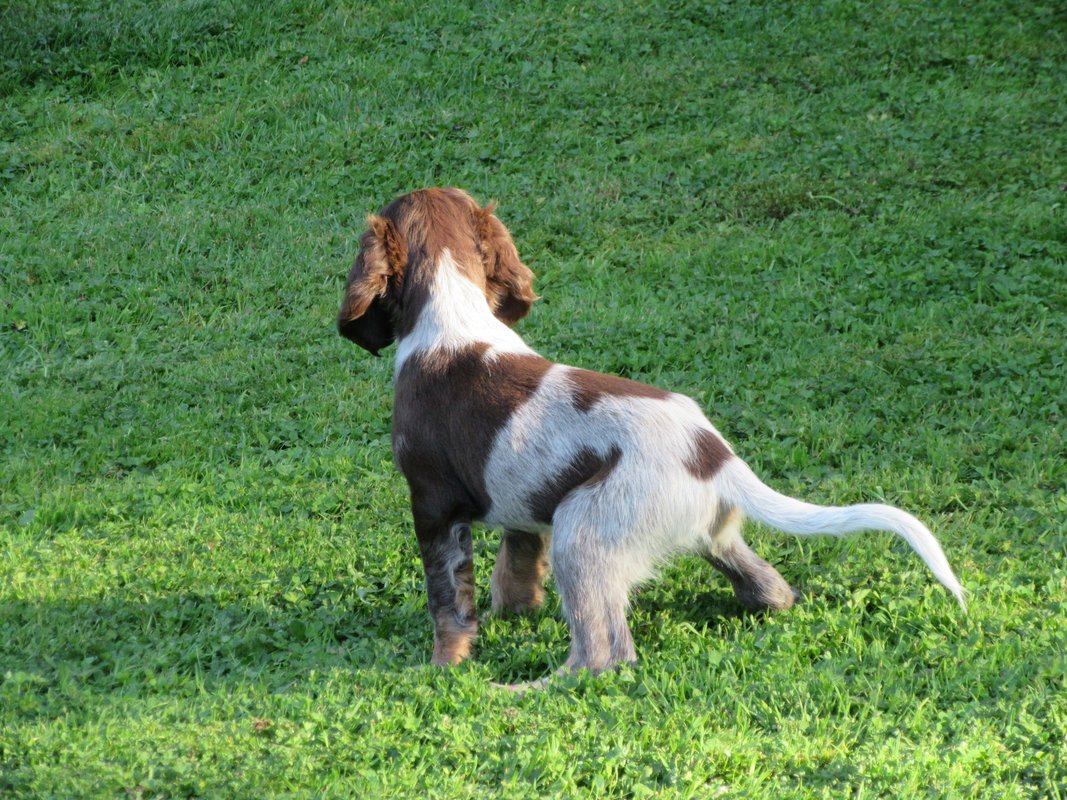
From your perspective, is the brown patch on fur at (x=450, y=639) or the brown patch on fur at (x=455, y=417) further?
the brown patch on fur at (x=450, y=639)

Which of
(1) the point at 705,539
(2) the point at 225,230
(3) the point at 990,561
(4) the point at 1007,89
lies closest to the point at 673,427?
(1) the point at 705,539

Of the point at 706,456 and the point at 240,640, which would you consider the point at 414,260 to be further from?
the point at 240,640

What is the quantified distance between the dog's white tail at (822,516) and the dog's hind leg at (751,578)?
1.18ft

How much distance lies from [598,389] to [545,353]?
11.2 feet

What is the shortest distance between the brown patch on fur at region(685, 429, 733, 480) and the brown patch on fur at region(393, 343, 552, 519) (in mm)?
614

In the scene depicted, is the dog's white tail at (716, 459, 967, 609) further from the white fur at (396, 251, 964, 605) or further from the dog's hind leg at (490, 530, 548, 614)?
the dog's hind leg at (490, 530, 548, 614)

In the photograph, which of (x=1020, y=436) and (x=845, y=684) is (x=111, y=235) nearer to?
(x=1020, y=436)

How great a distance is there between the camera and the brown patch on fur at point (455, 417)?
181 inches

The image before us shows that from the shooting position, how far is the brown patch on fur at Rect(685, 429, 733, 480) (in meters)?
4.35

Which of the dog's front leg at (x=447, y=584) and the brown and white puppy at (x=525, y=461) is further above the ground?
the brown and white puppy at (x=525, y=461)

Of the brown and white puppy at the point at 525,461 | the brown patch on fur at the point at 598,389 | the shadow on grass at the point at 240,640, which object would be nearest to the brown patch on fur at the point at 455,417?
the brown and white puppy at the point at 525,461

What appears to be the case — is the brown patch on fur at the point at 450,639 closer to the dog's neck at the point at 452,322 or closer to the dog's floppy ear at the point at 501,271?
the dog's neck at the point at 452,322

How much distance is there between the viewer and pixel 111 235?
32.7 ft

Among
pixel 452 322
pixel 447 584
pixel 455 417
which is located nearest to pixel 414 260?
pixel 452 322
